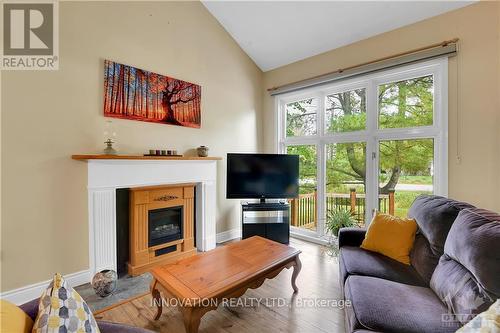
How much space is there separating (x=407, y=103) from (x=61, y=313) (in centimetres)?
350

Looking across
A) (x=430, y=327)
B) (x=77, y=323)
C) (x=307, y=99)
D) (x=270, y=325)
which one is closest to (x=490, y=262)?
(x=430, y=327)

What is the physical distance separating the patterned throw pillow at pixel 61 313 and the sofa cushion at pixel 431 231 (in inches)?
79.8

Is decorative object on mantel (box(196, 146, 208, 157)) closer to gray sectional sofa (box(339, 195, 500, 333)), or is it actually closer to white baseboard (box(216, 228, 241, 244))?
white baseboard (box(216, 228, 241, 244))

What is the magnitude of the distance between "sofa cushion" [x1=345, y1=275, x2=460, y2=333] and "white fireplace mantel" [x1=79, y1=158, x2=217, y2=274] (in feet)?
7.29

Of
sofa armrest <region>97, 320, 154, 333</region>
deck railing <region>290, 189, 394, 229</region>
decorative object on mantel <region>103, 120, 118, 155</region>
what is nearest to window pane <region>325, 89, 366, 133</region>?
deck railing <region>290, 189, 394, 229</region>

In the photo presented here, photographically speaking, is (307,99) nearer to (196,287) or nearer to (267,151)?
(267,151)

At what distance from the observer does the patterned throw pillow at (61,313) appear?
2.74 feet

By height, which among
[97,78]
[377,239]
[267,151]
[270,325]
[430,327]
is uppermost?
[97,78]

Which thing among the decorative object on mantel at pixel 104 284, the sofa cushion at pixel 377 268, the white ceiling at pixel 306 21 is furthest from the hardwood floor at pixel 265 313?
the white ceiling at pixel 306 21

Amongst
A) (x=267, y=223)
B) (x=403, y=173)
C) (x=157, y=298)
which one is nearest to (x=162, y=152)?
(x=157, y=298)

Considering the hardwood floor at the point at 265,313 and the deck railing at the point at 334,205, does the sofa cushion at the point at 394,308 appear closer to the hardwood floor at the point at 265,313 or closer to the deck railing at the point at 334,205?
the hardwood floor at the point at 265,313

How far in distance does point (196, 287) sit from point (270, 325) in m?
0.69

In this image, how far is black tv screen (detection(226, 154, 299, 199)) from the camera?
336 centimetres

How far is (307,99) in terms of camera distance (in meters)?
3.77
